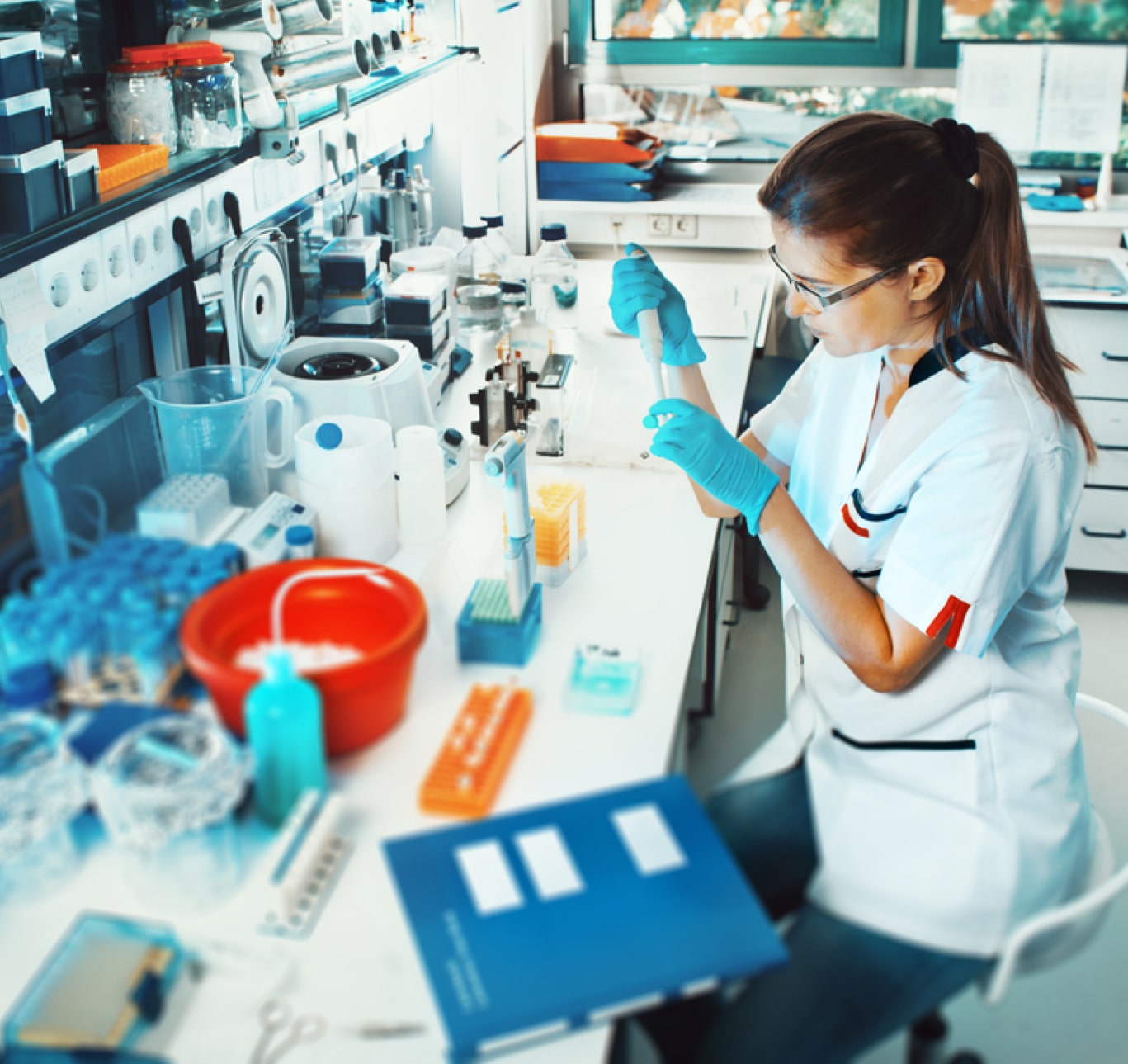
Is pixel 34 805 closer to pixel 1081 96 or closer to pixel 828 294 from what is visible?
pixel 828 294

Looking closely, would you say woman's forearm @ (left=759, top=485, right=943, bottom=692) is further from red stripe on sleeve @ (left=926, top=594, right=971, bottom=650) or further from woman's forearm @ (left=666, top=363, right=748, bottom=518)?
woman's forearm @ (left=666, top=363, right=748, bottom=518)

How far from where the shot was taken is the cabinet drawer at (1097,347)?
283 cm

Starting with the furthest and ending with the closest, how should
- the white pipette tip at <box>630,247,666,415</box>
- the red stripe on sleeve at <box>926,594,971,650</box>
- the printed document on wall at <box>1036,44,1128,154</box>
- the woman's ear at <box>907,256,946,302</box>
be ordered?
1. the printed document on wall at <box>1036,44,1128,154</box>
2. the white pipette tip at <box>630,247,666,415</box>
3. the woman's ear at <box>907,256,946,302</box>
4. the red stripe on sleeve at <box>926,594,971,650</box>

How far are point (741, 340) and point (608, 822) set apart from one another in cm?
176

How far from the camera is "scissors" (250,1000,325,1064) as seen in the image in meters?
0.92

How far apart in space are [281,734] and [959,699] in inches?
33.4

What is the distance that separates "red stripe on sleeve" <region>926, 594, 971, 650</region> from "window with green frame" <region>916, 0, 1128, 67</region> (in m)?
2.77

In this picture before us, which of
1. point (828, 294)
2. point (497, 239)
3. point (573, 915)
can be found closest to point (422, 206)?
point (497, 239)

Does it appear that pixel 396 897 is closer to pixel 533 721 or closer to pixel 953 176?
pixel 533 721

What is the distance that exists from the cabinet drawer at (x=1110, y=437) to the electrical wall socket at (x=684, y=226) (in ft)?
3.90

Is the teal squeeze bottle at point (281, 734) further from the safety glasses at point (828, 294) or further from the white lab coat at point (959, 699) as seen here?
the safety glasses at point (828, 294)

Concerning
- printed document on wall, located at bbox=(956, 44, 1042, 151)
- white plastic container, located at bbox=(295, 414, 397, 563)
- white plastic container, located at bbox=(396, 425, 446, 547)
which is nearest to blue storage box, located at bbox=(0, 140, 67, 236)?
white plastic container, located at bbox=(295, 414, 397, 563)

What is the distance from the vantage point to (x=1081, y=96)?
11.0 ft

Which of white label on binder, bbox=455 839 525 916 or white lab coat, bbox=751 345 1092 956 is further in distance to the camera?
white lab coat, bbox=751 345 1092 956
